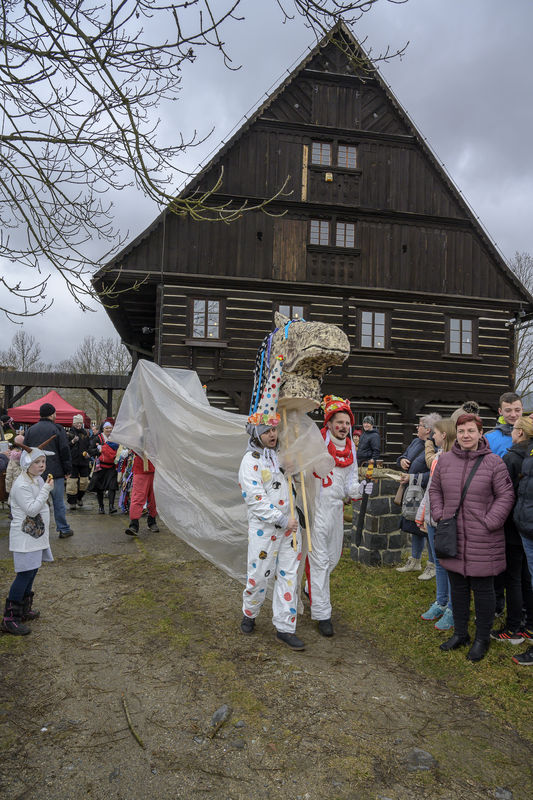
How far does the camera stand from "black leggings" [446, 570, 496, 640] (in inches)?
157

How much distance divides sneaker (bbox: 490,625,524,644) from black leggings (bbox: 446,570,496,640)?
36cm

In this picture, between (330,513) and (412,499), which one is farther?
(412,499)

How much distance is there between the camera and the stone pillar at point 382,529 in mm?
6555

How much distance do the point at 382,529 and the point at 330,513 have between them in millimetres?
2422

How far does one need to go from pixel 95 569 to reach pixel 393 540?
3597mm

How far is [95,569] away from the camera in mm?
6039

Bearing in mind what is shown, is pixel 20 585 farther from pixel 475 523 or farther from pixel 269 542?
pixel 475 523

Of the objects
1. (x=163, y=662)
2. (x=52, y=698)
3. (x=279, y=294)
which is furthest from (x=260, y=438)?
(x=279, y=294)

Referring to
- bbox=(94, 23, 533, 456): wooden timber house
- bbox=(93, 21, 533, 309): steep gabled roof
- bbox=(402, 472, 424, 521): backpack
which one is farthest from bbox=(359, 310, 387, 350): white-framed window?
bbox=(402, 472, 424, 521): backpack

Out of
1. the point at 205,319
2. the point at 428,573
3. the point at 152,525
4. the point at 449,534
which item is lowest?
the point at 152,525

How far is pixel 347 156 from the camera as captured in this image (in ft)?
53.3

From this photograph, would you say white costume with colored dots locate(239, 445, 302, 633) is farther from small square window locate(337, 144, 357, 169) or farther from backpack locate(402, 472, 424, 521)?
small square window locate(337, 144, 357, 169)

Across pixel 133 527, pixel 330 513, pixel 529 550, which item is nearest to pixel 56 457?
pixel 133 527

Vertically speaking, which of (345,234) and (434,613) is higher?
(345,234)
